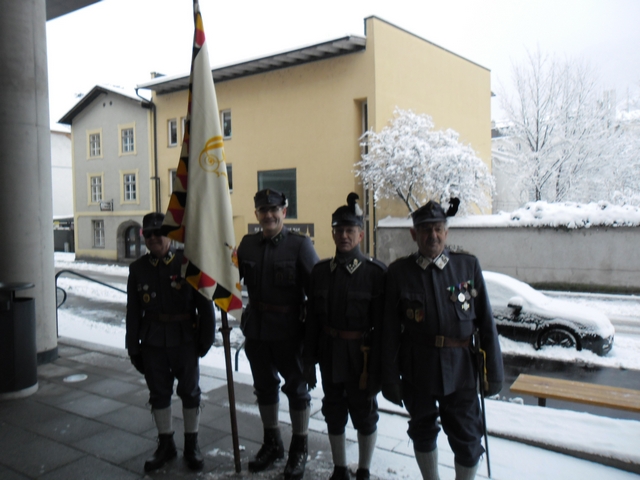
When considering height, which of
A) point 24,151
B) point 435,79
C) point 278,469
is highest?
point 435,79

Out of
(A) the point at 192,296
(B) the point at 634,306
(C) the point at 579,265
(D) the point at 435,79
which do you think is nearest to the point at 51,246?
(A) the point at 192,296

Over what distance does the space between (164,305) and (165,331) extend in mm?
190

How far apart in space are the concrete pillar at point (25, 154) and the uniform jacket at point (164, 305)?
10.1 feet

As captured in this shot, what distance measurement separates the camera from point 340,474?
3322 millimetres

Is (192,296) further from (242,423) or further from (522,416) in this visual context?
(522,416)

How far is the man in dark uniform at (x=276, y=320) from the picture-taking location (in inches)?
140

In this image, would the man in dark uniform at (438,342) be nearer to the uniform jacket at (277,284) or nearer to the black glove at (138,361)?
the uniform jacket at (277,284)

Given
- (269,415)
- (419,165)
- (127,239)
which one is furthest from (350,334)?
(127,239)

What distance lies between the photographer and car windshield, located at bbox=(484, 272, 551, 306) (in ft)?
30.6

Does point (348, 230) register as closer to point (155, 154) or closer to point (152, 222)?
point (152, 222)

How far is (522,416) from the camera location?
4.34m

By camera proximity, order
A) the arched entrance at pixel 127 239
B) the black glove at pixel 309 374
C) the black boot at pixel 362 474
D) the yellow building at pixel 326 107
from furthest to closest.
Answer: the arched entrance at pixel 127 239
the yellow building at pixel 326 107
the black glove at pixel 309 374
the black boot at pixel 362 474

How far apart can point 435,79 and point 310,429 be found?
21.1 metres

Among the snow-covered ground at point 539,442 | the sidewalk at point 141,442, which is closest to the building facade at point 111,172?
the sidewalk at point 141,442
